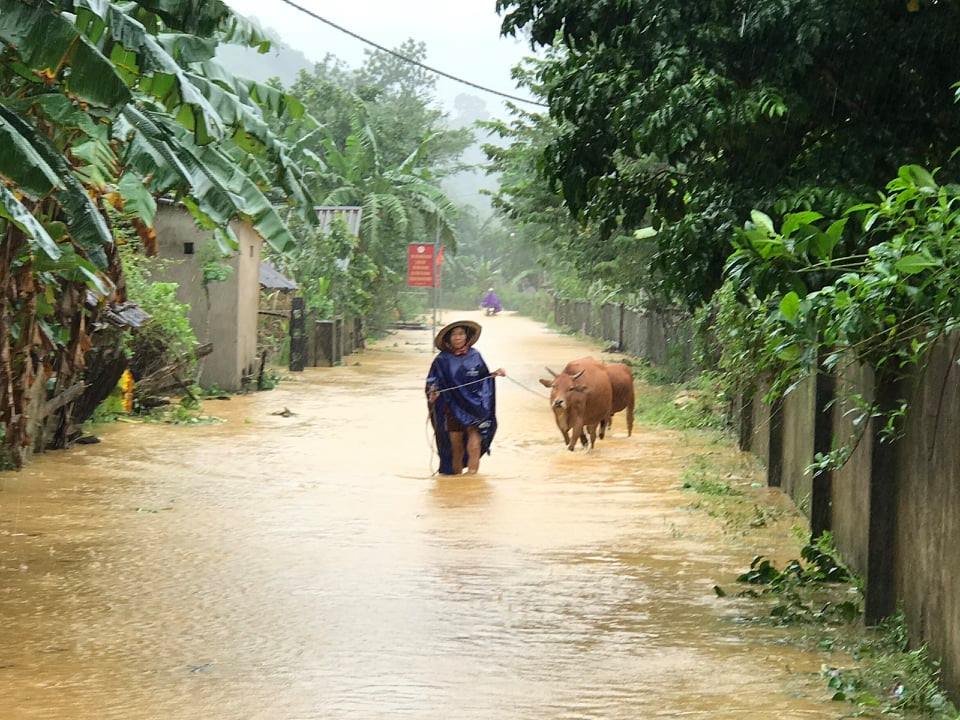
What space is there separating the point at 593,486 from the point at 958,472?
8.51 meters

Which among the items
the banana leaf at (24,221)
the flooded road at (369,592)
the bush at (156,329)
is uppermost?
the banana leaf at (24,221)

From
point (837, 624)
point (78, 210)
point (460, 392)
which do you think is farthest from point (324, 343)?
point (837, 624)

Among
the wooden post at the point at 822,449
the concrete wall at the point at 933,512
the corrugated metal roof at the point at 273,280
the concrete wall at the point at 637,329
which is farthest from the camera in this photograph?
the corrugated metal roof at the point at 273,280

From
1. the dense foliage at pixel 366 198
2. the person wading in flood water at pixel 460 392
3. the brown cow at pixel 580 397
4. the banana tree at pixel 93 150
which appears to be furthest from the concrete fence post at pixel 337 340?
the person wading in flood water at pixel 460 392

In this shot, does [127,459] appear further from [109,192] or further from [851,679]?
[851,679]

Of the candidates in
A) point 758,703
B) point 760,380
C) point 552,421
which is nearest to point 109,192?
point 760,380

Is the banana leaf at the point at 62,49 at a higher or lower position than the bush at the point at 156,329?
higher

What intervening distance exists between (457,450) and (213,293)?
1018cm

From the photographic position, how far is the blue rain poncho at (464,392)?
1441 cm

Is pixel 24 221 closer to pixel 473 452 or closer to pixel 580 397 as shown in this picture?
pixel 473 452

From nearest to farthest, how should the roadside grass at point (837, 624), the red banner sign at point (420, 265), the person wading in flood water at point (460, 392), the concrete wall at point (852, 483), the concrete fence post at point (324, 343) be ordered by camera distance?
the roadside grass at point (837, 624), the concrete wall at point (852, 483), the person wading in flood water at point (460, 392), the concrete fence post at point (324, 343), the red banner sign at point (420, 265)

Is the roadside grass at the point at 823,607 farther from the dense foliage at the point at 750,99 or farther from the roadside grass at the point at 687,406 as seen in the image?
the roadside grass at the point at 687,406

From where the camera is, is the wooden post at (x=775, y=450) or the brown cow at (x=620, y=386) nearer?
the wooden post at (x=775, y=450)

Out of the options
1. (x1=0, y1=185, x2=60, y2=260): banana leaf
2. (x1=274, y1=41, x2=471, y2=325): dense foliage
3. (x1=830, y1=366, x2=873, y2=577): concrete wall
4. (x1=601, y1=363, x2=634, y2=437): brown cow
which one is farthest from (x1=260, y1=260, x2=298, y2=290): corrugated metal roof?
(x1=830, y1=366, x2=873, y2=577): concrete wall
